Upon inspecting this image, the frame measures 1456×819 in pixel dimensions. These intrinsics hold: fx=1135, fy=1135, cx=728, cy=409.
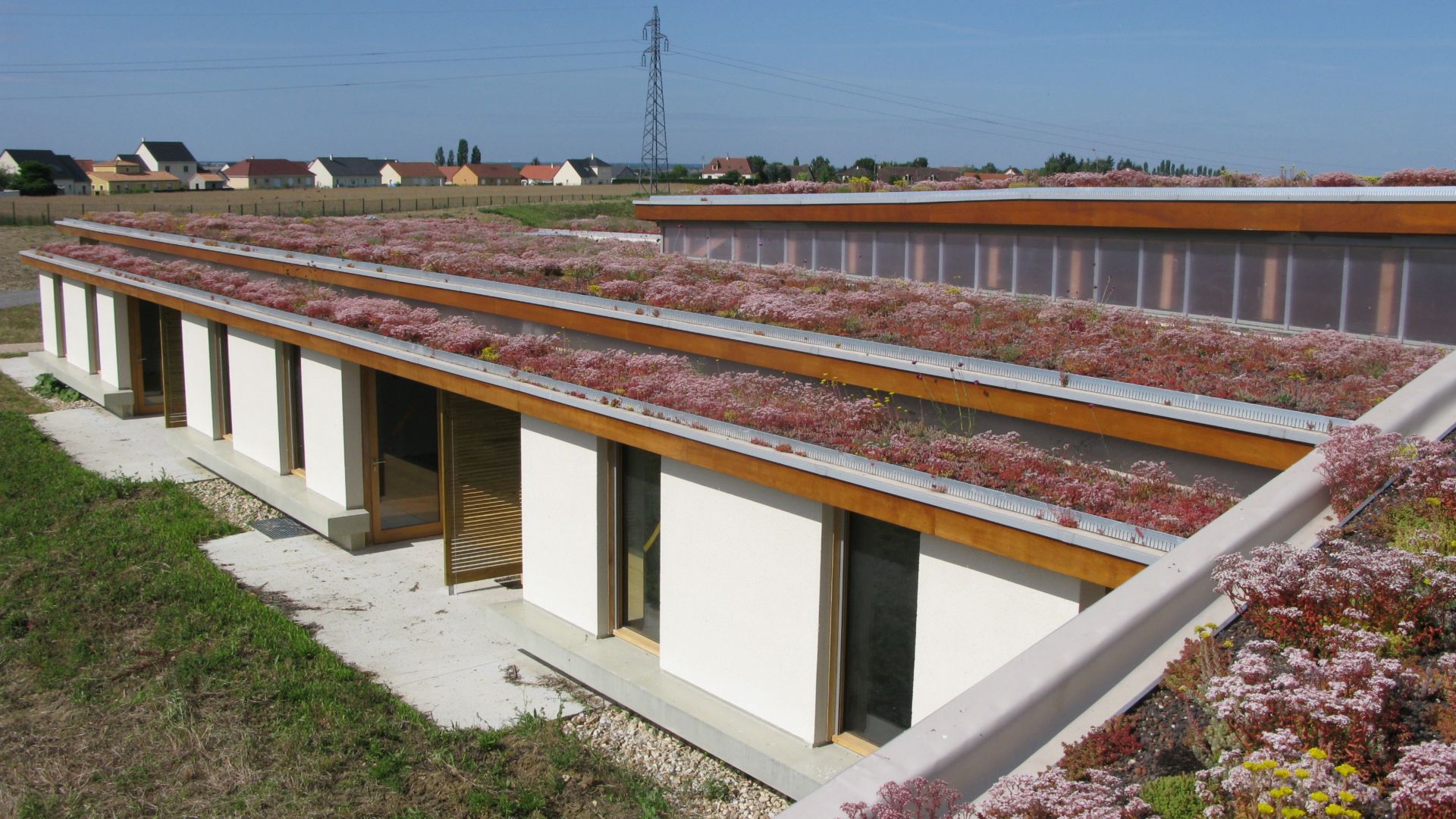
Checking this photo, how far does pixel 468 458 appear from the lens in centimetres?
1423

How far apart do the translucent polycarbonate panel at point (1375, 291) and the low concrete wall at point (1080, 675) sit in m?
7.37

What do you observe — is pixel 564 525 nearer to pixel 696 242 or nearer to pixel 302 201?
pixel 696 242

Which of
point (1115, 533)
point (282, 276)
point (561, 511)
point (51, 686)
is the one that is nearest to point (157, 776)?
point (51, 686)

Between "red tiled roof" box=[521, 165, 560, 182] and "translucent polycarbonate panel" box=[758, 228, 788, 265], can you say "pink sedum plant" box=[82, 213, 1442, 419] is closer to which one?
"translucent polycarbonate panel" box=[758, 228, 788, 265]

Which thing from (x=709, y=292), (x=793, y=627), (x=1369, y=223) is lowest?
(x=793, y=627)

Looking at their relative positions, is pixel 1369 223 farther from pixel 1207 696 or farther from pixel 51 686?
pixel 51 686

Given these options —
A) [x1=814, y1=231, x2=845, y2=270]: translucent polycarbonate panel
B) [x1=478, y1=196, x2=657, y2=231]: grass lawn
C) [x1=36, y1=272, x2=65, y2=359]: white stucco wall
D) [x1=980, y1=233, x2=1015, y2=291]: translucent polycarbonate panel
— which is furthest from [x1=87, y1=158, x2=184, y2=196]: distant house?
[x1=980, y1=233, x2=1015, y2=291]: translucent polycarbonate panel

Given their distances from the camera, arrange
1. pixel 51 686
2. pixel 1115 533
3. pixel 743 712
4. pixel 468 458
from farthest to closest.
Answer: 1. pixel 468 458
2. pixel 51 686
3. pixel 743 712
4. pixel 1115 533

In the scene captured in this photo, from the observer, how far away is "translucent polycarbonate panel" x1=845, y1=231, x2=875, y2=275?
736 inches

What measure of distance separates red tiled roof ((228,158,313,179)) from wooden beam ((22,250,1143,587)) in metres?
142

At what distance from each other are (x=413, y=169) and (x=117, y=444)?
142 meters

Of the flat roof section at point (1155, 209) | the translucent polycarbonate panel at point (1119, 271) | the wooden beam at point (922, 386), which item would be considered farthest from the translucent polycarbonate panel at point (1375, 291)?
the wooden beam at point (922, 386)

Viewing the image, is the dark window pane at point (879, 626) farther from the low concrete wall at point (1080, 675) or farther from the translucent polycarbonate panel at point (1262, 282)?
the translucent polycarbonate panel at point (1262, 282)

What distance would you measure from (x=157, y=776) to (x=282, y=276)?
14596mm
